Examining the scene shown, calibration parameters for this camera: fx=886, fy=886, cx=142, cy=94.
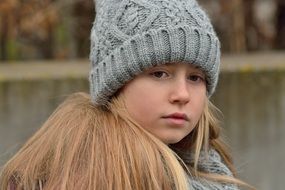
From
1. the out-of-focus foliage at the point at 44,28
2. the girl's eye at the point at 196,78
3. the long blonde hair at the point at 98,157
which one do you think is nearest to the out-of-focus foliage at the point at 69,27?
the out-of-focus foliage at the point at 44,28

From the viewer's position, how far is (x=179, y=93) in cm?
280

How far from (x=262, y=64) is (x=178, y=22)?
201 centimetres

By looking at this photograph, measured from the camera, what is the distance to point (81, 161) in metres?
2.86

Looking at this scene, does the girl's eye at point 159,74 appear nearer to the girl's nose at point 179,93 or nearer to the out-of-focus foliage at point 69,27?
the girl's nose at point 179,93

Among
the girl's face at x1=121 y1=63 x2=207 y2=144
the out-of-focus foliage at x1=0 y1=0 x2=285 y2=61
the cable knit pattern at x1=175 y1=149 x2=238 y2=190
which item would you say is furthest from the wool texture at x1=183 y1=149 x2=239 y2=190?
the out-of-focus foliage at x1=0 y1=0 x2=285 y2=61

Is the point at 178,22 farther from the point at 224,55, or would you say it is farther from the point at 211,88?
the point at 224,55

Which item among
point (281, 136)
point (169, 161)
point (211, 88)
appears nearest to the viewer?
point (169, 161)

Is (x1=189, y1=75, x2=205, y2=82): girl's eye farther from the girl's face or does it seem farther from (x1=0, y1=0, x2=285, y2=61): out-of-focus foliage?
(x1=0, y1=0, x2=285, y2=61): out-of-focus foliage

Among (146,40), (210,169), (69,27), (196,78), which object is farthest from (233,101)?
(146,40)

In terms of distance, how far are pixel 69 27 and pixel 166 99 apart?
292 centimetres

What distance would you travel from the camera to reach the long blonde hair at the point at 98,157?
2793mm

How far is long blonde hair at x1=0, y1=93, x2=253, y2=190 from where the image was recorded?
279 cm

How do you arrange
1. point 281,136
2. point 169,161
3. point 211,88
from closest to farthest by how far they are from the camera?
point 169,161 < point 211,88 < point 281,136

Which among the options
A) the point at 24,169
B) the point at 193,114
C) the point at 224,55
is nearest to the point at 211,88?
the point at 193,114
